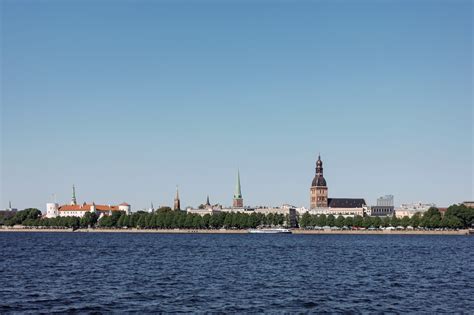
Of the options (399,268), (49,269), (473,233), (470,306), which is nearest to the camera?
(470,306)

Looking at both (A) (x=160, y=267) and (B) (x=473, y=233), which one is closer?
(A) (x=160, y=267)

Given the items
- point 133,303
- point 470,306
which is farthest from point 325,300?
point 133,303

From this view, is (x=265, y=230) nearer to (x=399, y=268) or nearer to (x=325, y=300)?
(x=399, y=268)

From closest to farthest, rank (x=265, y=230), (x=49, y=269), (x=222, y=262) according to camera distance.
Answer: (x=49, y=269)
(x=222, y=262)
(x=265, y=230)

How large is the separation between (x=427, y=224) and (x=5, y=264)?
466 ft

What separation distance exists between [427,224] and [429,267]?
5041 inches

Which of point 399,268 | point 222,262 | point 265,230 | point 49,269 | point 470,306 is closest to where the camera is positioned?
point 470,306

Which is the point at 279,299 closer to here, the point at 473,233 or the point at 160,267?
the point at 160,267

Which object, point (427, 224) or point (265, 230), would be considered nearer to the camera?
point (427, 224)

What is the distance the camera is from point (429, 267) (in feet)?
202

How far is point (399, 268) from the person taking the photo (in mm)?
59594

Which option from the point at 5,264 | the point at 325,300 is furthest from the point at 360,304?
the point at 5,264

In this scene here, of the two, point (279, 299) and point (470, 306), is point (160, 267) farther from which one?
point (470, 306)

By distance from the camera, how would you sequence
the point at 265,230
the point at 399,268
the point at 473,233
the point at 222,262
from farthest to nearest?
1. the point at 265,230
2. the point at 473,233
3. the point at 222,262
4. the point at 399,268
